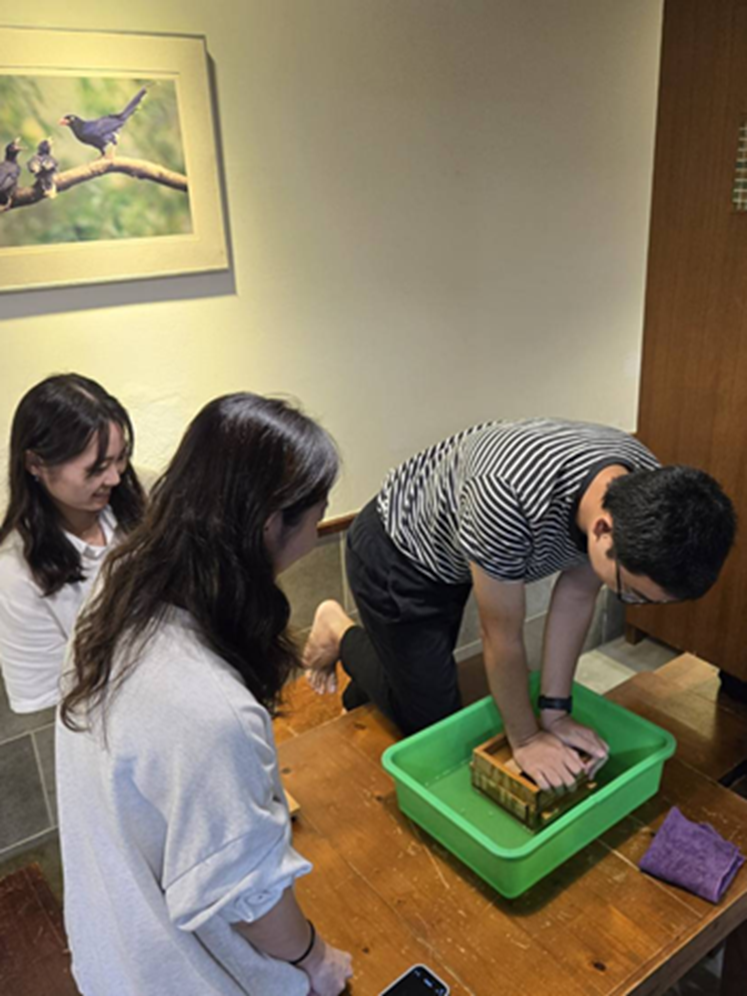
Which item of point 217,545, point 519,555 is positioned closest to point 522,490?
point 519,555

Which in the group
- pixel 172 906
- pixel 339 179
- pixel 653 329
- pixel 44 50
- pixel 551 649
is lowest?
pixel 551 649

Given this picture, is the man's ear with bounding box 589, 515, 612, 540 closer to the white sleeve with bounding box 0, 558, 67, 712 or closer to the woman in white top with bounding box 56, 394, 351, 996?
the woman in white top with bounding box 56, 394, 351, 996

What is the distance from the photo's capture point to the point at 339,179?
196 centimetres

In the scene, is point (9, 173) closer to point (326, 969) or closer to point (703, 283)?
point (326, 969)

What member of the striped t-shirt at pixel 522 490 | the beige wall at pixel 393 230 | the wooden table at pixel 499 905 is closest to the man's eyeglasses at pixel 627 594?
the striped t-shirt at pixel 522 490

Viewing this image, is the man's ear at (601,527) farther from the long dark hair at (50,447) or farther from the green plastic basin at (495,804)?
the long dark hair at (50,447)

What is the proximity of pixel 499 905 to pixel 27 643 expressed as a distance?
1063 millimetres

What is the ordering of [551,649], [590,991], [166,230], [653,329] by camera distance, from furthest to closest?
1. [653,329]
2. [166,230]
3. [551,649]
4. [590,991]

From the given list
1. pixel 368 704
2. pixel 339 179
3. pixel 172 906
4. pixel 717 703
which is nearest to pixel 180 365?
pixel 339 179

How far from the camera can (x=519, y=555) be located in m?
1.33

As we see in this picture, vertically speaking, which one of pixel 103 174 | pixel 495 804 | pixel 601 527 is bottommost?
pixel 495 804

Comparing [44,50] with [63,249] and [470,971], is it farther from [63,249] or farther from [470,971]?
[470,971]

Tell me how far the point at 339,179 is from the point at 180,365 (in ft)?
2.04

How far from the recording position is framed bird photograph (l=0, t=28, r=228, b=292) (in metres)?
1.54
